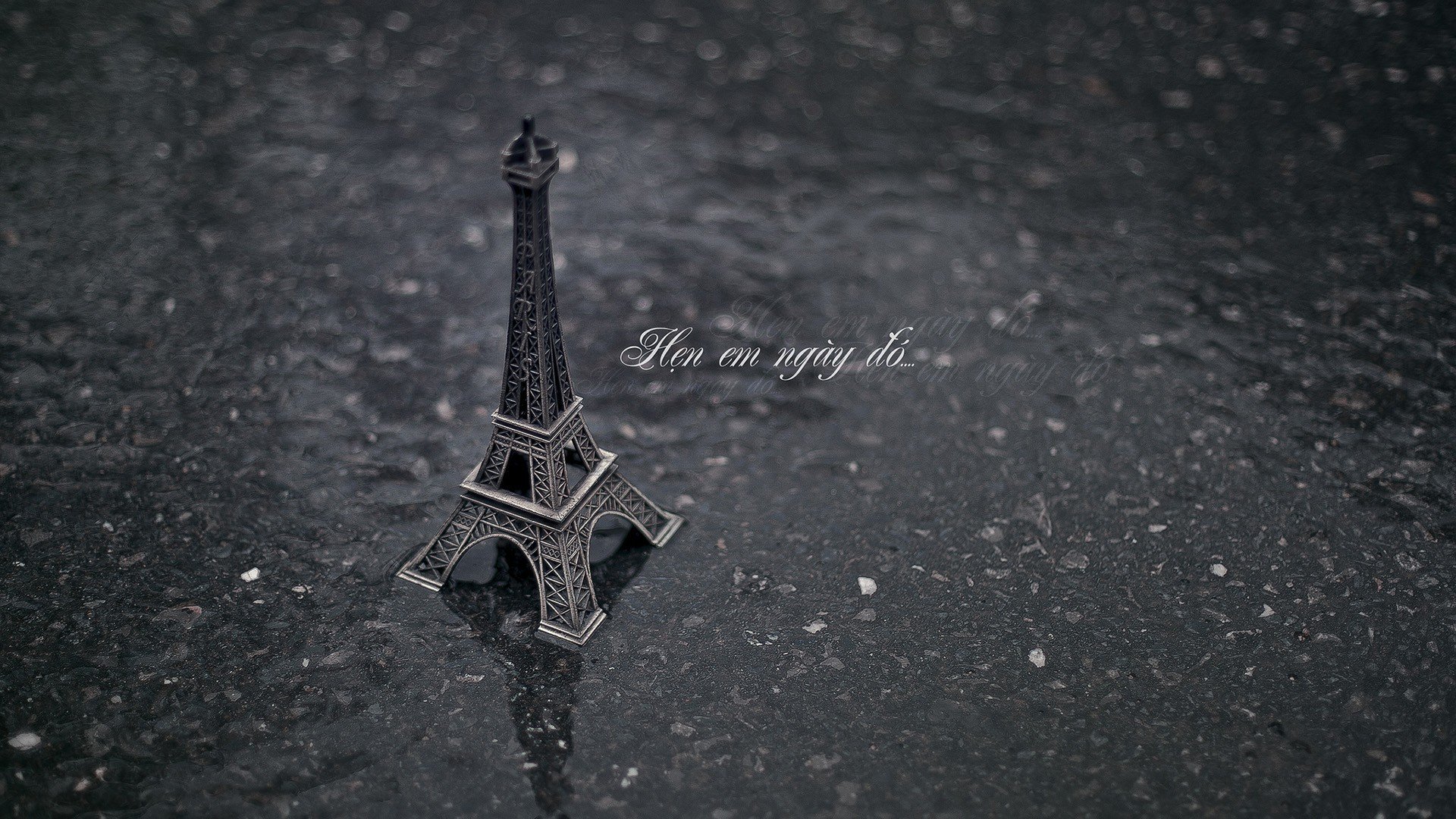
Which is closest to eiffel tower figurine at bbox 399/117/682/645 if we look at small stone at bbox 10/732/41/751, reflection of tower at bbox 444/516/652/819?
reflection of tower at bbox 444/516/652/819

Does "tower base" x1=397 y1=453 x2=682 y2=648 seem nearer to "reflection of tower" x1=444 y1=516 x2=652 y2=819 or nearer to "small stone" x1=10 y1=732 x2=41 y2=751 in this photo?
"reflection of tower" x1=444 y1=516 x2=652 y2=819

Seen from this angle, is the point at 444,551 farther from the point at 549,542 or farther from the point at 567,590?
the point at 567,590

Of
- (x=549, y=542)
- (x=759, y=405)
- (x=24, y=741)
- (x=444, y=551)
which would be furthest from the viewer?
(x=759, y=405)

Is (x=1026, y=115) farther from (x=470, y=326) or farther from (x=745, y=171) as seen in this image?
(x=470, y=326)

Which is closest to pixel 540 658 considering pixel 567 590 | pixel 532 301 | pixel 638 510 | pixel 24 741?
pixel 567 590

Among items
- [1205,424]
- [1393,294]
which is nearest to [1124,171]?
[1393,294]

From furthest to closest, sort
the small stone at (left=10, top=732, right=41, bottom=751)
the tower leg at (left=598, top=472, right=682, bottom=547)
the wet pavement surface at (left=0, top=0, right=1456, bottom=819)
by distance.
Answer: the tower leg at (left=598, top=472, right=682, bottom=547)
the wet pavement surface at (left=0, top=0, right=1456, bottom=819)
the small stone at (left=10, top=732, right=41, bottom=751)
